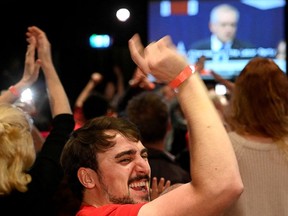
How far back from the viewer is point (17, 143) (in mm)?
2096

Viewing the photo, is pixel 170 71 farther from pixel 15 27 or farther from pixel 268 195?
pixel 15 27

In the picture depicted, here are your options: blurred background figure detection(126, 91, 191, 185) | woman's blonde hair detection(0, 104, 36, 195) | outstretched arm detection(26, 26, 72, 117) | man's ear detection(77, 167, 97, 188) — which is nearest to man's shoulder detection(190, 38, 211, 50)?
blurred background figure detection(126, 91, 191, 185)

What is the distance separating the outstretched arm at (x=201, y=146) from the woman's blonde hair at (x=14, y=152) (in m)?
0.63

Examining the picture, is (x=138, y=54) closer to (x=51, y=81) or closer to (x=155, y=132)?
(x=51, y=81)

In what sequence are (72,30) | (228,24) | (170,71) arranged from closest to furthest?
(170,71) < (228,24) < (72,30)

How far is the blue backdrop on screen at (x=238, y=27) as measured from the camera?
8758mm

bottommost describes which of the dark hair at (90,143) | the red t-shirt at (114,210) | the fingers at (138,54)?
the red t-shirt at (114,210)

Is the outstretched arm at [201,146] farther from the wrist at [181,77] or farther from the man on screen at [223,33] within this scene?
the man on screen at [223,33]

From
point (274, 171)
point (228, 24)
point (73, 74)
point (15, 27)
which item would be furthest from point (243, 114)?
point (73, 74)

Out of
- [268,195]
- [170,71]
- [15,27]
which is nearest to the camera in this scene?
[170,71]

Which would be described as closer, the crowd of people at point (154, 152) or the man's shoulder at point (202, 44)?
the crowd of people at point (154, 152)

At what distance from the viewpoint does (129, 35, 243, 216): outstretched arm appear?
1.58m

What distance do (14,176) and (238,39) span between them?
695 cm

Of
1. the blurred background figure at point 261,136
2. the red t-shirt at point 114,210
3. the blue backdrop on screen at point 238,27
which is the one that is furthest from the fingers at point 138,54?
the blue backdrop on screen at point 238,27
